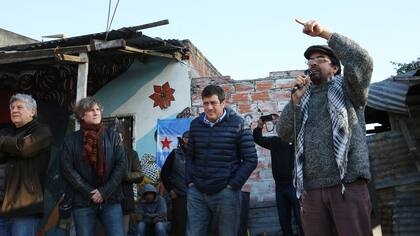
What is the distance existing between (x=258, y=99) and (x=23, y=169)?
4.67 metres

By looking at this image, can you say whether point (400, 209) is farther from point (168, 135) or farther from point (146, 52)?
point (146, 52)

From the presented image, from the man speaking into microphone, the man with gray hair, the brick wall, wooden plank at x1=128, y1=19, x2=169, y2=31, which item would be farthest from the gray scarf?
the brick wall

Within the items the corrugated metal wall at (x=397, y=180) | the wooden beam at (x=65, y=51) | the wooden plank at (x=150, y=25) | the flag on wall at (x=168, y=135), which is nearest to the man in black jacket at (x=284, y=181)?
the corrugated metal wall at (x=397, y=180)

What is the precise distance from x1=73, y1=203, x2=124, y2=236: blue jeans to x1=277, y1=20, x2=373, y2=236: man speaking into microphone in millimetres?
1702

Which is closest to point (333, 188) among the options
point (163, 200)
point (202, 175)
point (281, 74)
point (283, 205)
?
point (202, 175)

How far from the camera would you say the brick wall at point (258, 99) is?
7353mm

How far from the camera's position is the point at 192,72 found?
8.15 metres

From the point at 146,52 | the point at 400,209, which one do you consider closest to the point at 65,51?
the point at 146,52

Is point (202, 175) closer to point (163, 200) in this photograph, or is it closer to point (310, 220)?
point (310, 220)

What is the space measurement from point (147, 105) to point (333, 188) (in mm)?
5648

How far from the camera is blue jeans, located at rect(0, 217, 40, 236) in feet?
11.8

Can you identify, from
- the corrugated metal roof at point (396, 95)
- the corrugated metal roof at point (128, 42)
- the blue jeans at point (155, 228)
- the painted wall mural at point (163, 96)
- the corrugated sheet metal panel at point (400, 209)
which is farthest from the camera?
the painted wall mural at point (163, 96)

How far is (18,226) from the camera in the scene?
11.8 feet

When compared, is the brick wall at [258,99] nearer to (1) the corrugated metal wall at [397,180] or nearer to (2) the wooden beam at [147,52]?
(2) the wooden beam at [147,52]
